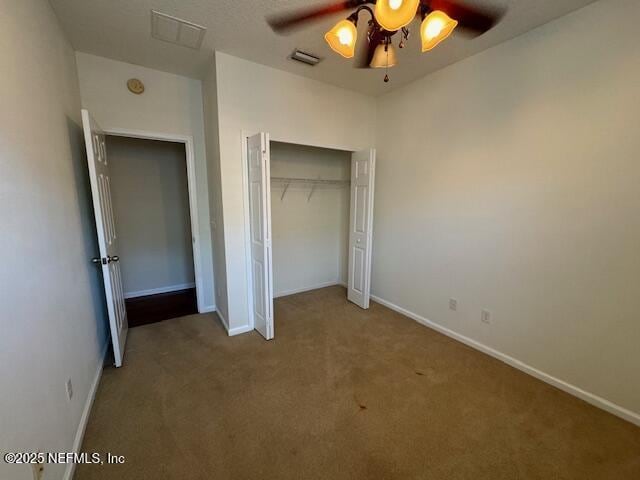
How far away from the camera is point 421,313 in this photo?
3162mm

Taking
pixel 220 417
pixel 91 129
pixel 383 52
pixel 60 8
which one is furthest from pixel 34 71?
pixel 220 417

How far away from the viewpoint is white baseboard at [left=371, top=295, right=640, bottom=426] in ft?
6.07

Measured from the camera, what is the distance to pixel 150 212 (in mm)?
4062

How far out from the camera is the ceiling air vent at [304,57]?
2.44m

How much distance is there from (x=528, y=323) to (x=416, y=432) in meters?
1.36

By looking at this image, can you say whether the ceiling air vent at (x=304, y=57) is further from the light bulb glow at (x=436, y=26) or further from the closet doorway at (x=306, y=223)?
the light bulb glow at (x=436, y=26)

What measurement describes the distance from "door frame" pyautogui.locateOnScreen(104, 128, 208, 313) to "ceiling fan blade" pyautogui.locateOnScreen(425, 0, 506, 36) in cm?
264

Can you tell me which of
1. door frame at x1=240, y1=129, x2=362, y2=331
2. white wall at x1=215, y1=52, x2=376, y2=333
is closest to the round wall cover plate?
white wall at x1=215, y1=52, x2=376, y2=333

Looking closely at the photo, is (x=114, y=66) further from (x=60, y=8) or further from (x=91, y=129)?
(x=91, y=129)

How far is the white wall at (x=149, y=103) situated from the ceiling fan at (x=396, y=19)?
1.95 meters

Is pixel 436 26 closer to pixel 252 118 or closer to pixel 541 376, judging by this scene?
pixel 252 118

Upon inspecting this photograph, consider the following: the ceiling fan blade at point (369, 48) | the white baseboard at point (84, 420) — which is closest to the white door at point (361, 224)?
the ceiling fan blade at point (369, 48)

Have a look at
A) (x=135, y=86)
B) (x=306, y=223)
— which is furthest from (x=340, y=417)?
(x=135, y=86)

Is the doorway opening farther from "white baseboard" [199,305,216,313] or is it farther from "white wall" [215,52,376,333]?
"white wall" [215,52,376,333]
